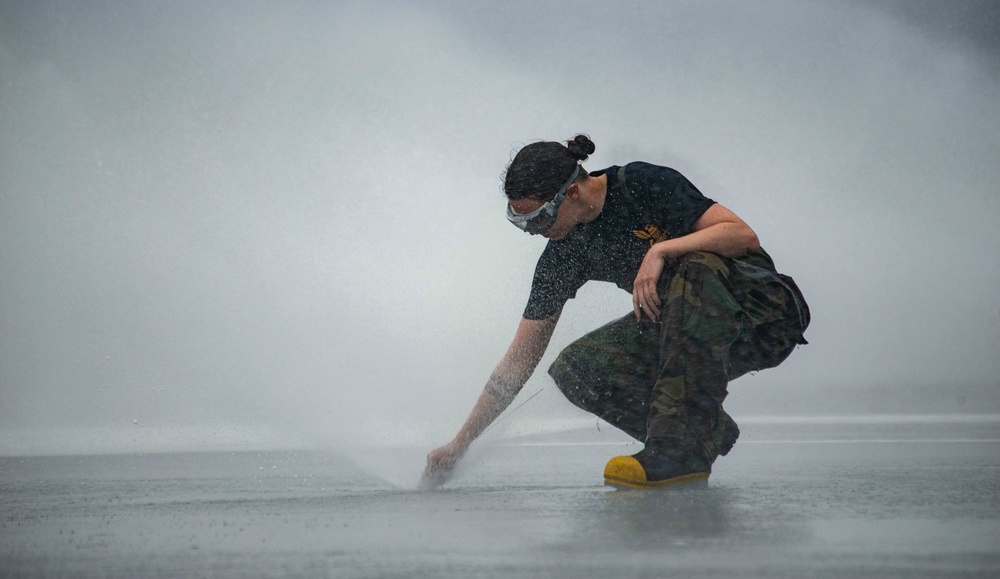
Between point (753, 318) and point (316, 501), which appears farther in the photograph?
point (753, 318)

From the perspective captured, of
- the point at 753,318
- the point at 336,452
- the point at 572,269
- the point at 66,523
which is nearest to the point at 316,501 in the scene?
the point at 66,523

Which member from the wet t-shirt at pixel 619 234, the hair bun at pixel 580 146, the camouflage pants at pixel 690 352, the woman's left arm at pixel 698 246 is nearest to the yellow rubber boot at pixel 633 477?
the camouflage pants at pixel 690 352

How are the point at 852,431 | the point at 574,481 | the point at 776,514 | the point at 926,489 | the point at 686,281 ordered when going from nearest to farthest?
the point at 776,514 → the point at 926,489 → the point at 686,281 → the point at 574,481 → the point at 852,431

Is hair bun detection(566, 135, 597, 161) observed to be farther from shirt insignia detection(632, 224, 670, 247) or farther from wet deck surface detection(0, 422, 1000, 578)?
wet deck surface detection(0, 422, 1000, 578)

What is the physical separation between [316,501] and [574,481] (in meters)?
0.40

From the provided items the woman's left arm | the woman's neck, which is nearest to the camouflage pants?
the woman's left arm

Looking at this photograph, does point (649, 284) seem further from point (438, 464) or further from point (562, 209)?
point (438, 464)

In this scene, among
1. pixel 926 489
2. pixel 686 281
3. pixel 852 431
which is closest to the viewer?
pixel 926 489

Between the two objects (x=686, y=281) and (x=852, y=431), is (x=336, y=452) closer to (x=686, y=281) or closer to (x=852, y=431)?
(x=686, y=281)

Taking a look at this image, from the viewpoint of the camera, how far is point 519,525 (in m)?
0.83

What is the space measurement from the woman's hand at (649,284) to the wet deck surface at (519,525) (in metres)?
0.24

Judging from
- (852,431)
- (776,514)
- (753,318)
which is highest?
(753,318)

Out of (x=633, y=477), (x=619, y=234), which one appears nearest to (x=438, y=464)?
(x=633, y=477)

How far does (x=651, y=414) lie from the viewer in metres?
1.18
